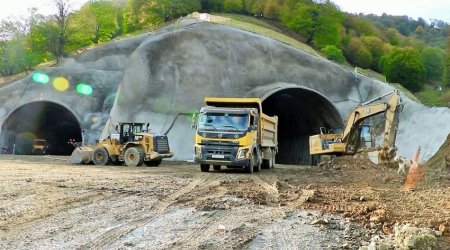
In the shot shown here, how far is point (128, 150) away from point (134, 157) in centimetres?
46

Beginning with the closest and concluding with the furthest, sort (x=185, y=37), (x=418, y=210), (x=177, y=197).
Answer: (x=418, y=210), (x=177, y=197), (x=185, y=37)

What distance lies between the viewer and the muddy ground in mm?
7109

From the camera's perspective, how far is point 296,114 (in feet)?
135

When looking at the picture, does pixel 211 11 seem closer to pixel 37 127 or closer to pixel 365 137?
pixel 37 127

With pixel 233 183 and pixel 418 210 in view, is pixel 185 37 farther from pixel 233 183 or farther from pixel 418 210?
pixel 418 210

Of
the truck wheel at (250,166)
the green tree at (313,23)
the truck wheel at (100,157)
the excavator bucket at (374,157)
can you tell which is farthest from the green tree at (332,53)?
→ the truck wheel at (250,166)

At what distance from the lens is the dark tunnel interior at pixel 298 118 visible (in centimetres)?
3556

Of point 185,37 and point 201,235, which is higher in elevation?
point 185,37

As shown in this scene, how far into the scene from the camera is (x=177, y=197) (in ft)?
38.9

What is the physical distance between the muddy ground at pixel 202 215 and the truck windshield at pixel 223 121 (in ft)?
22.3

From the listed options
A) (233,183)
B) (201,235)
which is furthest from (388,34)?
(201,235)

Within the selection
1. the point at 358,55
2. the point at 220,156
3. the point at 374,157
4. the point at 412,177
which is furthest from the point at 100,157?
the point at 358,55

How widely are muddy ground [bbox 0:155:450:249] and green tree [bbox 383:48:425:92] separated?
170 feet

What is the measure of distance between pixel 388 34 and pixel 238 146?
81797 mm
